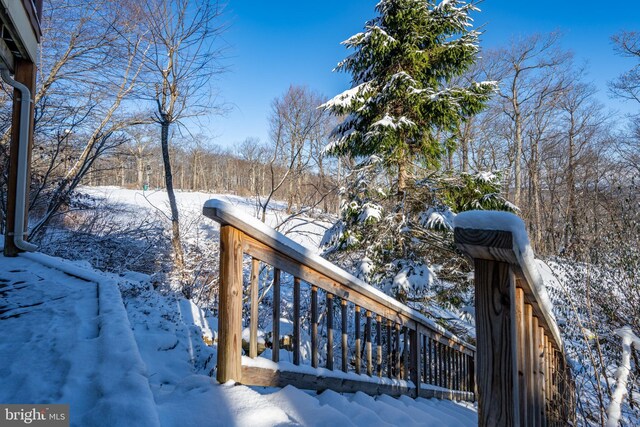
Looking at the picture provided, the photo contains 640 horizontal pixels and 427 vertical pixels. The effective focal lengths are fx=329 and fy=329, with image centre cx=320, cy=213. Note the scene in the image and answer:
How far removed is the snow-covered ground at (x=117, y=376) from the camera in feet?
4.08

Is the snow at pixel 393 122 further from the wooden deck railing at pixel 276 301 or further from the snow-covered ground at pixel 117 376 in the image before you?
the snow-covered ground at pixel 117 376

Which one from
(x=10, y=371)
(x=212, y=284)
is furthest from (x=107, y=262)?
(x=10, y=371)

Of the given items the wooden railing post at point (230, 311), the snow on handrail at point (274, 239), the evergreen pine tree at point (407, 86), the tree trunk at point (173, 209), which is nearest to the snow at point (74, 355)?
the wooden railing post at point (230, 311)

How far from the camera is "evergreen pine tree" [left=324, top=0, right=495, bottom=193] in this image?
233 inches

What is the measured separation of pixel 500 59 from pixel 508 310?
20.6 metres

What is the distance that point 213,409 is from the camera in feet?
4.48

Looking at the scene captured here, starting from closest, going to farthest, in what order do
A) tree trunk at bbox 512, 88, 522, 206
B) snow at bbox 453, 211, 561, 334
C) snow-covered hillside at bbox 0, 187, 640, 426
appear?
snow at bbox 453, 211, 561, 334 → snow-covered hillside at bbox 0, 187, 640, 426 → tree trunk at bbox 512, 88, 522, 206

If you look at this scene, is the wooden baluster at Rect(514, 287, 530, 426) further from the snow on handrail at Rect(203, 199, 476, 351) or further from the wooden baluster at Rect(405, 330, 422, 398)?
the wooden baluster at Rect(405, 330, 422, 398)

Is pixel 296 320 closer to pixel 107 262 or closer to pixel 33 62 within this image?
Result: pixel 33 62

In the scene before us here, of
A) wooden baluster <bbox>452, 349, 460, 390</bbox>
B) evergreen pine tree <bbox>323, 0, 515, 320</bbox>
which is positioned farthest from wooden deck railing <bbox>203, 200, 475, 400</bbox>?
evergreen pine tree <bbox>323, 0, 515, 320</bbox>

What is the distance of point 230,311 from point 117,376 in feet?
1.67

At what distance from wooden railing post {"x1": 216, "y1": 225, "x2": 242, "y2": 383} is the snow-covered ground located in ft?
0.29

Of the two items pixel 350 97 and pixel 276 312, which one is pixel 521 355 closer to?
pixel 276 312

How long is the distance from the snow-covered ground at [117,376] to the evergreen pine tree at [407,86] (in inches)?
185
